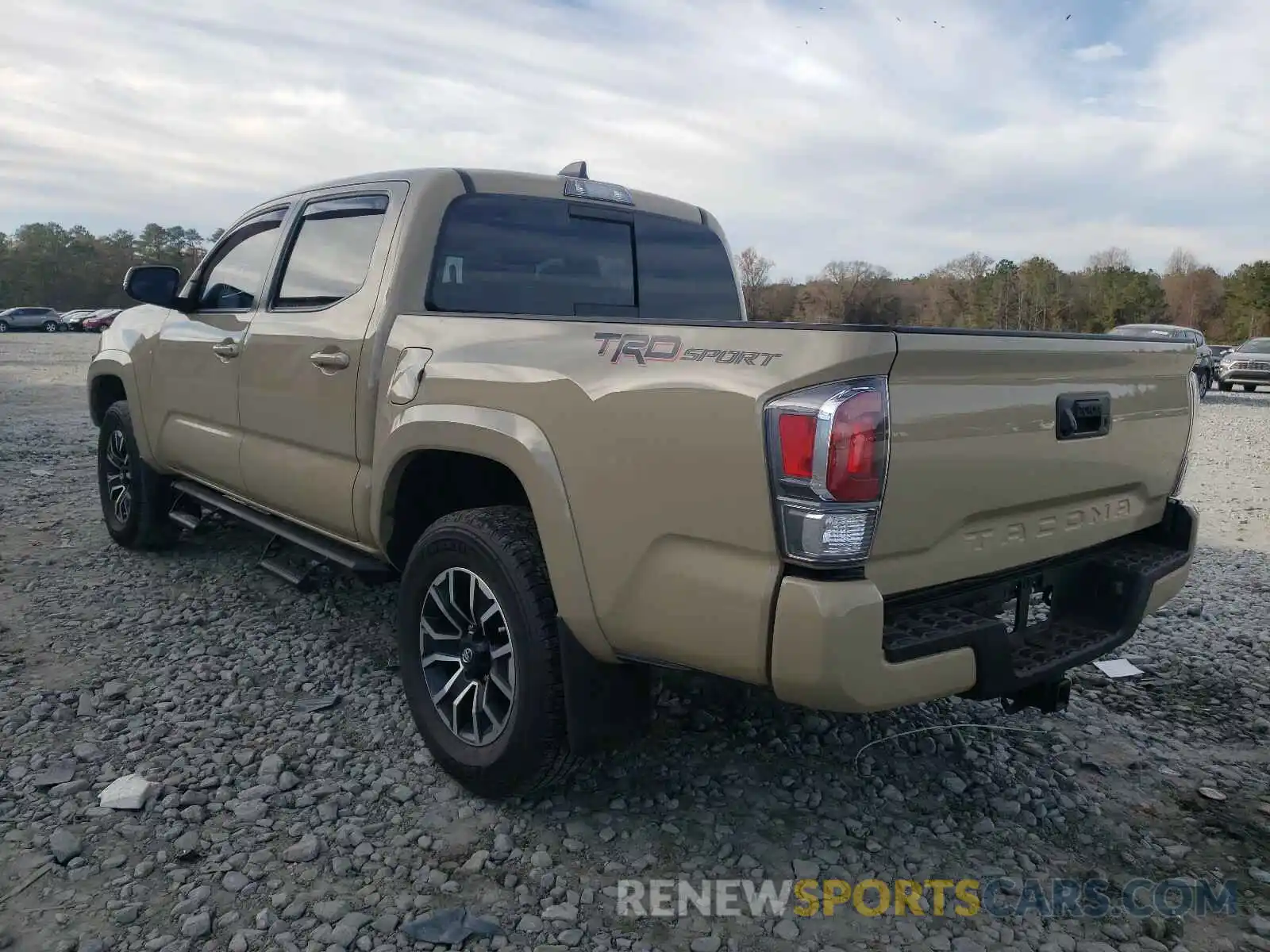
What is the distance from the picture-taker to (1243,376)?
22.1 m

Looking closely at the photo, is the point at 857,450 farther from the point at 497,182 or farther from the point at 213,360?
the point at 213,360

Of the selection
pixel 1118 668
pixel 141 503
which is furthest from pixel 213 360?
pixel 1118 668

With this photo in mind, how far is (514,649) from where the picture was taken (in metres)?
2.66

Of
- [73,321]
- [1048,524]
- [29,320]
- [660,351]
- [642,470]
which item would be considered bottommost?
[73,321]

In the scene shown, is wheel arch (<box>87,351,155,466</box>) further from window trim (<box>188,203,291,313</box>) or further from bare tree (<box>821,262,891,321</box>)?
bare tree (<box>821,262,891,321</box>)

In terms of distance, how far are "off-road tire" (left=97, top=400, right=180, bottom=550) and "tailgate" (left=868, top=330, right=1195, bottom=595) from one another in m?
4.51

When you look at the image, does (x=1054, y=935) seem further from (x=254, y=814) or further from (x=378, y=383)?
(x=378, y=383)

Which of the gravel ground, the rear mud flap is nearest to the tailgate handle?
the gravel ground

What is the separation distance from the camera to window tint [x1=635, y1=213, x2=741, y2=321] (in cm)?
398

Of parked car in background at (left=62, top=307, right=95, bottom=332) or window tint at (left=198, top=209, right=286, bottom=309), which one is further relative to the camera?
parked car in background at (left=62, top=307, right=95, bottom=332)

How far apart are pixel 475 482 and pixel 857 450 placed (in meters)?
1.53

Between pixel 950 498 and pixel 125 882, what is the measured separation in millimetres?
2348

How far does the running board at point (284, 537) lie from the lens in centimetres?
347

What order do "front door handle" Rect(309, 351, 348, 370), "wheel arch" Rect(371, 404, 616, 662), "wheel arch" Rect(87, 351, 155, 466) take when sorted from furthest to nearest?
1. "wheel arch" Rect(87, 351, 155, 466)
2. "front door handle" Rect(309, 351, 348, 370)
3. "wheel arch" Rect(371, 404, 616, 662)
